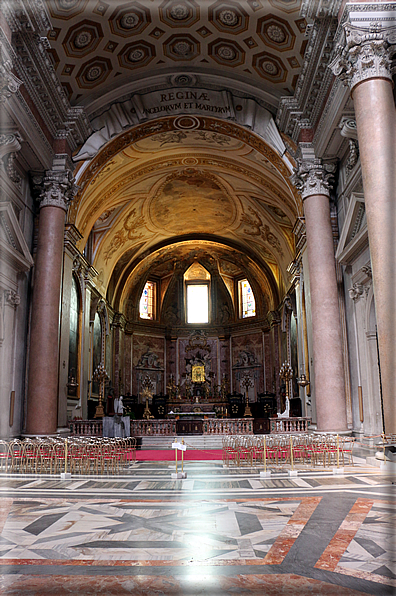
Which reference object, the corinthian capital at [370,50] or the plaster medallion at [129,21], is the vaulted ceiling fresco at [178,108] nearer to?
the plaster medallion at [129,21]

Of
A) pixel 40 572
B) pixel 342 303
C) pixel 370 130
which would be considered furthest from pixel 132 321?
pixel 40 572

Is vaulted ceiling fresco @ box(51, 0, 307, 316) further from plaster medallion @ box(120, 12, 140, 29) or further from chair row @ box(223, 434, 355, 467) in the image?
chair row @ box(223, 434, 355, 467)

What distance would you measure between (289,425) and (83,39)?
13.5 metres

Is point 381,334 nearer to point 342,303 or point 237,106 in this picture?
point 342,303

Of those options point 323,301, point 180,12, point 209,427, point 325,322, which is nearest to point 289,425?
point 209,427

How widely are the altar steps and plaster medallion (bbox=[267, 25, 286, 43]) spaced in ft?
41.1

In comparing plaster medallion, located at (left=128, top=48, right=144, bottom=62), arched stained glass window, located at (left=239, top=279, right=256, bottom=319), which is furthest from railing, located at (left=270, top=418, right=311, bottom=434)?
arched stained glass window, located at (left=239, top=279, right=256, bottom=319)

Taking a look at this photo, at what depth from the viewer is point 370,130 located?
29.1 feet

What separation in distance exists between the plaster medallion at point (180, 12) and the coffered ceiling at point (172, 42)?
2 cm

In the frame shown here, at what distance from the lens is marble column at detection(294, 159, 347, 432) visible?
1256 centimetres

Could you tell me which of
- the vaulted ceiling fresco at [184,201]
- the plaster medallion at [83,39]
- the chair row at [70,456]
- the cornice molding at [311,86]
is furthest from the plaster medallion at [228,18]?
the chair row at [70,456]

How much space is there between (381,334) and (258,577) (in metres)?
5.56

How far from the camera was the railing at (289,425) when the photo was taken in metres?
16.5

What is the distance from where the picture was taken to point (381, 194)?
8.53m
